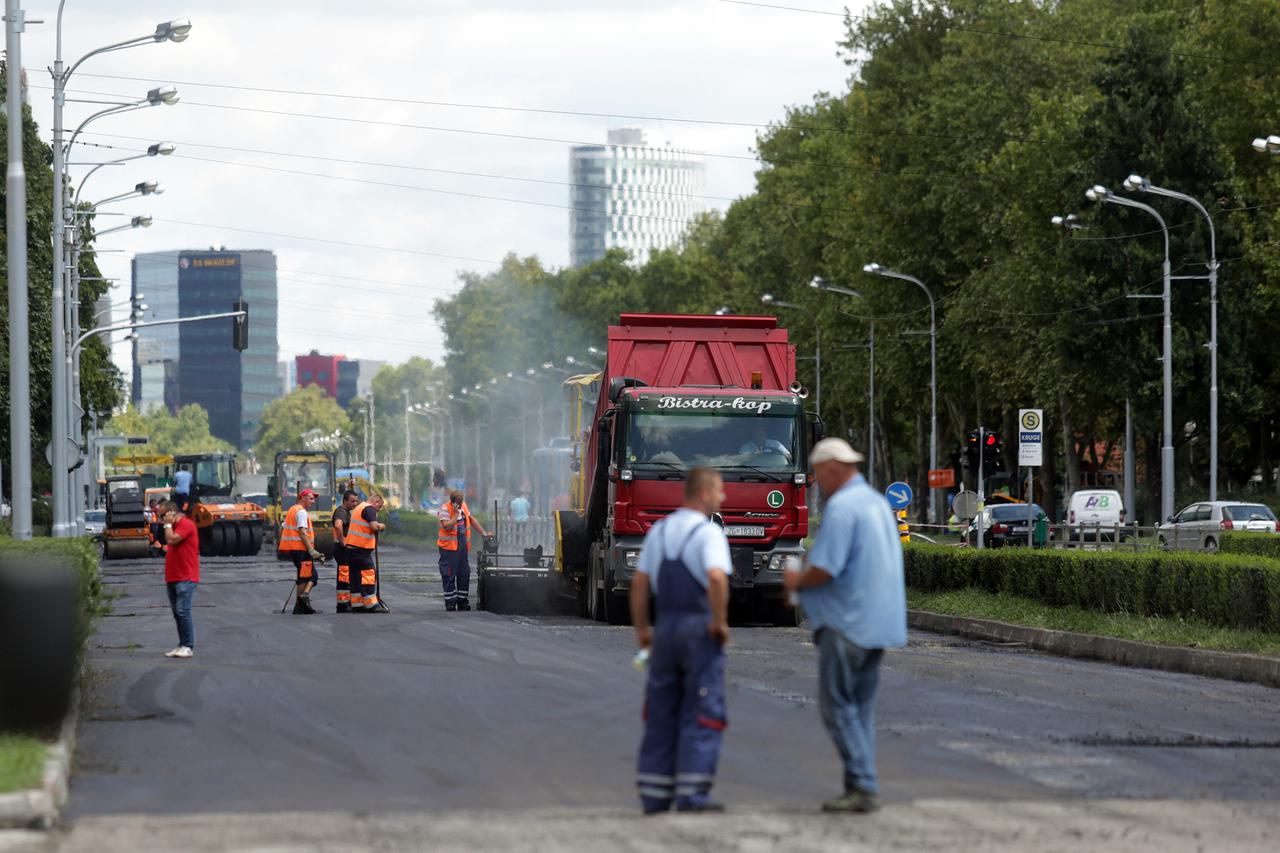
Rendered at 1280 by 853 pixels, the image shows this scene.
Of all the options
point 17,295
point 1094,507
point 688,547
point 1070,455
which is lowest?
point 1094,507

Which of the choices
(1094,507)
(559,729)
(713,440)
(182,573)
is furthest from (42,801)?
(1094,507)

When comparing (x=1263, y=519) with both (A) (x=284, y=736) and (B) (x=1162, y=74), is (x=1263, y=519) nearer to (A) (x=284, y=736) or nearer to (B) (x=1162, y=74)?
(B) (x=1162, y=74)

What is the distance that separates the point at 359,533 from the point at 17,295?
562cm

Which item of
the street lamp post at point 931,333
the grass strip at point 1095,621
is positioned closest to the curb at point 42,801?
the grass strip at point 1095,621

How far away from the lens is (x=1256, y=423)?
63.0 metres

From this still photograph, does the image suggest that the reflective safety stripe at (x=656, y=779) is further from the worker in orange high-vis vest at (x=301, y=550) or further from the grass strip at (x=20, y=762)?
the worker in orange high-vis vest at (x=301, y=550)

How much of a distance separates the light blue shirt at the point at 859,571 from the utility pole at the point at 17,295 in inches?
672

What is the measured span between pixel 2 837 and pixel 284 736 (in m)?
3.92

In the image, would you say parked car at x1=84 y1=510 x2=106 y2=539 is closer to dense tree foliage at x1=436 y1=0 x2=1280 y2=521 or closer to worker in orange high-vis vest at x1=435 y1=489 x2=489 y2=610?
dense tree foliage at x1=436 y1=0 x2=1280 y2=521

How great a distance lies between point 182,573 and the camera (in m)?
20.3

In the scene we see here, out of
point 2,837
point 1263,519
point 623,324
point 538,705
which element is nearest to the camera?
point 2,837

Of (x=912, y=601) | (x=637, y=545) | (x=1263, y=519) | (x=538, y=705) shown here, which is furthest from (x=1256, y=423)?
(x=538, y=705)

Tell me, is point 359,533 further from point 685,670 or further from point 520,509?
point 685,670

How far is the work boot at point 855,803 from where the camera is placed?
9625mm
